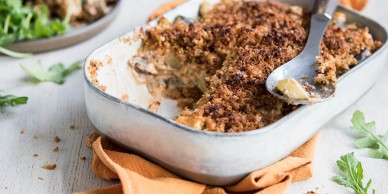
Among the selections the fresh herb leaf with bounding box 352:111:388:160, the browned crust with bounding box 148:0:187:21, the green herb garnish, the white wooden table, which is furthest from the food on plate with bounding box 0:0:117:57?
the fresh herb leaf with bounding box 352:111:388:160

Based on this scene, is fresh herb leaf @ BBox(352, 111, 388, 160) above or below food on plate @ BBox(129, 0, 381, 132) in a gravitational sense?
below

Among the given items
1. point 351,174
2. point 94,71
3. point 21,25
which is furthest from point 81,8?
point 351,174

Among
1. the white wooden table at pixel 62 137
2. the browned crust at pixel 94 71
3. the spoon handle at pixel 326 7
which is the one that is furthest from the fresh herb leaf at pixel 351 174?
the browned crust at pixel 94 71

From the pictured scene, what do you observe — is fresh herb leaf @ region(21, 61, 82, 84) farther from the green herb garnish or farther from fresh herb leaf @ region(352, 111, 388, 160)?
fresh herb leaf @ region(352, 111, 388, 160)

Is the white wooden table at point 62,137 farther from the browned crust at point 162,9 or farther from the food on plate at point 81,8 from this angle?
the browned crust at point 162,9

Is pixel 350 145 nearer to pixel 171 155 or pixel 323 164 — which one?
pixel 323 164

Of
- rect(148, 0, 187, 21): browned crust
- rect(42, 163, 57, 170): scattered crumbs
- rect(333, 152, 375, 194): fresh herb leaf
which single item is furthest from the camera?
rect(148, 0, 187, 21): browned crust

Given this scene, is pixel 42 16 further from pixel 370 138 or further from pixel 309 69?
pixel 370 138
